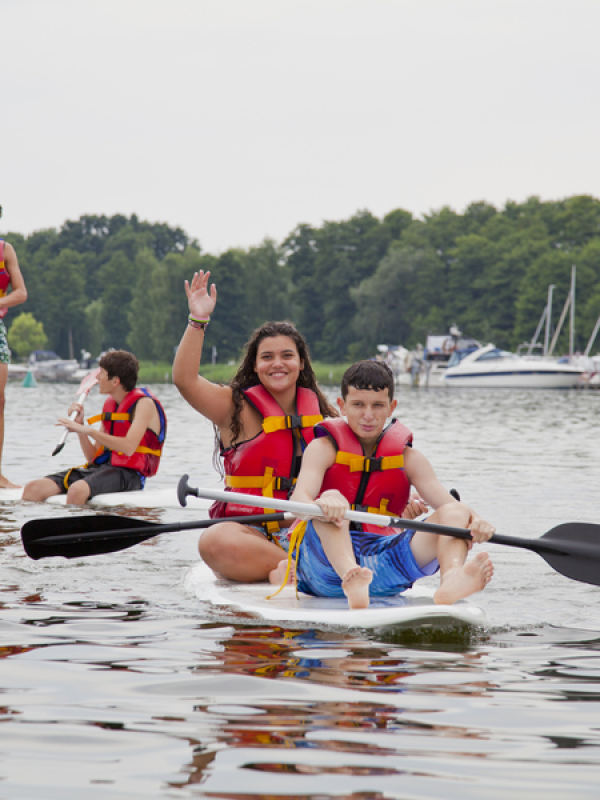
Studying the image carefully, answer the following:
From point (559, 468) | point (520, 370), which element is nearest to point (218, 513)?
point (559, 468)

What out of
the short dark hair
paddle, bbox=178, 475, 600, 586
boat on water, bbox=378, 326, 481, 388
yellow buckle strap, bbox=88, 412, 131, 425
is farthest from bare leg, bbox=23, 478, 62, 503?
boat on water, bbox=378, 326, 481, 388

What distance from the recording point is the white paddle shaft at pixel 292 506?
4.30m

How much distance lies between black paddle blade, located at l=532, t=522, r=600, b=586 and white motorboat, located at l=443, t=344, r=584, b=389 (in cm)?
3964

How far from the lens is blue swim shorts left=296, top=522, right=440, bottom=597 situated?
14.9 ft

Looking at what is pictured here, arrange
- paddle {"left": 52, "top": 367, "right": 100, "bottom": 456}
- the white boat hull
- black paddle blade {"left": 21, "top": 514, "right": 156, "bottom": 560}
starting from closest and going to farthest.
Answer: black paddle blade {"left": 21, "top": 514, "right": 156, "bottom": 560}
paddle {"left": 52, "top": 367, "right": 100, "bottom": 456}
the white boat hull

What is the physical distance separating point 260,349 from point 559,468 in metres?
7.10


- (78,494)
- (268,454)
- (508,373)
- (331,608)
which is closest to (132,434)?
(78,494)

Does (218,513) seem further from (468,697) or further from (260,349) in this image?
(468,697)

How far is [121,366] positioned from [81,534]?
113 inches

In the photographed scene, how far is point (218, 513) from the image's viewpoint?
5297mm

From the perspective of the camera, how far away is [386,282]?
75.1 metres

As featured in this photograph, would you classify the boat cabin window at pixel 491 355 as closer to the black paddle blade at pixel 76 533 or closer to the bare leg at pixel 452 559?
the black paddle blade at pixel 76 533

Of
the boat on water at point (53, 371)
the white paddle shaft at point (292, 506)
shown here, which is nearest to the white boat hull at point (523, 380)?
the boat on water at point (53, 371)

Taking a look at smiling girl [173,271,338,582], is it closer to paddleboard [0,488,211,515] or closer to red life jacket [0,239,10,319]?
paddleboard [0,488,211,515]
